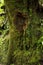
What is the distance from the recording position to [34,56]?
6141 millimetres

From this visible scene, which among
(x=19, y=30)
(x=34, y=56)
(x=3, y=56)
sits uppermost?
(x=19, y=30)

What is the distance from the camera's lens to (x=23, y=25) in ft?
20.7

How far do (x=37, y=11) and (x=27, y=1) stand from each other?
50 cm

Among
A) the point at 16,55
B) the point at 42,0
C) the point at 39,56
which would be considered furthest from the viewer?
the point at 42,0

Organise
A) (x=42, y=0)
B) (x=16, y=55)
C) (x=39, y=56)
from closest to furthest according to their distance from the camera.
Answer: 1. (x=39, y=56)
2. (x=16, y=55)
3. (x=42, y=0)

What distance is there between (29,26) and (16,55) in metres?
1.12

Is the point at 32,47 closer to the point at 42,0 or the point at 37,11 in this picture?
the point at 37,11

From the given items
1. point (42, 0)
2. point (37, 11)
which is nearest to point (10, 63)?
point (37, 11)

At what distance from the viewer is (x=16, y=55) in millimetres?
6523

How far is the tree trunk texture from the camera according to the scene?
6180mm

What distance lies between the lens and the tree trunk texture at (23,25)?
6180mm

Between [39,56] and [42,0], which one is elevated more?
[42,0]

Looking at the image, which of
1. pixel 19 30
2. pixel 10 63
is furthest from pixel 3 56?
pixel 19 30

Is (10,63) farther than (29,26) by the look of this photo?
Yes
